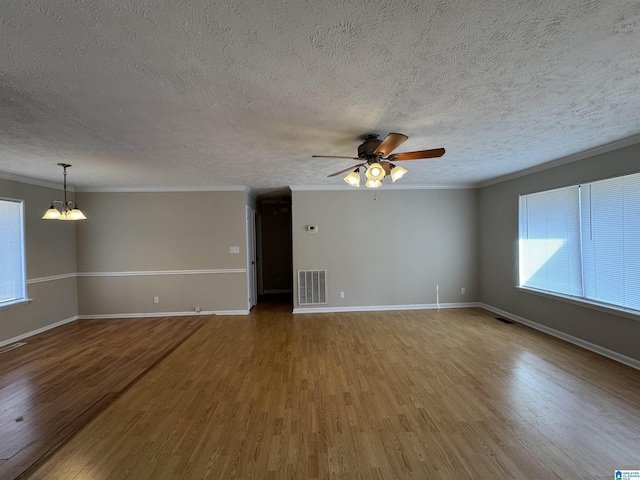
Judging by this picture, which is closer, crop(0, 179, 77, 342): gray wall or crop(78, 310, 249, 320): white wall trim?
crop(0, 179, 77, 342): gray wall

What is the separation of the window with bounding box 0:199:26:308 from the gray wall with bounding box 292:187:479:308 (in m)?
4.36

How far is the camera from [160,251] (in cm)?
543

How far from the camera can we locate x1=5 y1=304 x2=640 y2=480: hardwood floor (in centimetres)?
180

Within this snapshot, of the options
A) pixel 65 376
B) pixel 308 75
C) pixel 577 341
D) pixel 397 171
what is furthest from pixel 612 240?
pixel 65 376

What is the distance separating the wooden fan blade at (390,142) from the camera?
7.20 feet

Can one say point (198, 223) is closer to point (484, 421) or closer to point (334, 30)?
point (334, 30)

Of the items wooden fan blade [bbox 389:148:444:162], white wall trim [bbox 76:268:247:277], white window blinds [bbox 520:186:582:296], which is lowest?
white wall trim [bbox 76:268:247:277]

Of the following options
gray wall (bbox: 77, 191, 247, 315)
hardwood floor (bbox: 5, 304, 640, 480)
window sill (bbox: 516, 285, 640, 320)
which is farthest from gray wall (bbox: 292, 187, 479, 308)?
hardwood floor (bbox: 5, 304, 640, 480)

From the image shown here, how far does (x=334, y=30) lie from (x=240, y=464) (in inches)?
104

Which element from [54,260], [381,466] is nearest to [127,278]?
[54,260]

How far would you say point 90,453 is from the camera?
6.38 ft

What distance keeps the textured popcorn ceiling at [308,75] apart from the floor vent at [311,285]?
2909mm

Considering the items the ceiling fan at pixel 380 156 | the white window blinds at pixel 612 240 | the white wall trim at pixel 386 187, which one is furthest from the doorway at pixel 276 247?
the white window blinds at pixel 612 240

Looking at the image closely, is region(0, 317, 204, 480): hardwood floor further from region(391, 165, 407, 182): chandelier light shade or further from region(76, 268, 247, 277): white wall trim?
region(391, 165, 407, 182): chandelier light shade
